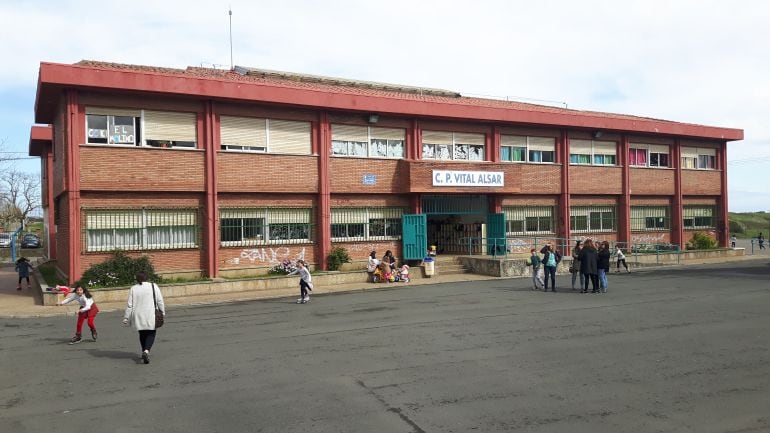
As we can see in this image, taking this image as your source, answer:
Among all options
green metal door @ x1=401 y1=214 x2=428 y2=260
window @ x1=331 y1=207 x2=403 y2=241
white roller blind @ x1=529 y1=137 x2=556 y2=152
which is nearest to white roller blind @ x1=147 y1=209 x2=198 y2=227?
window @ x1=331 y1=207 x2=403 y2=241

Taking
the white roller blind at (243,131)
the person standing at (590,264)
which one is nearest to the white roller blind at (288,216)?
the white roller blind at (243,131)

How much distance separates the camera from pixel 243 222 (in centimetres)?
2159

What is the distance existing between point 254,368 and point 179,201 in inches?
514

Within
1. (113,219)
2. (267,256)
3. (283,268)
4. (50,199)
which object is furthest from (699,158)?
(50,199)

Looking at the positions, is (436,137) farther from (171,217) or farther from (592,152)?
(171,217)

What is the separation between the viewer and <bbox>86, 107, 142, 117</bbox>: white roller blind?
63.0 feet

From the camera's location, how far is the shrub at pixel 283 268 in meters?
21.3

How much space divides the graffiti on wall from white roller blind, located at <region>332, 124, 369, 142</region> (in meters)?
4.57

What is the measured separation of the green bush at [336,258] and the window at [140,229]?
15.9 ft

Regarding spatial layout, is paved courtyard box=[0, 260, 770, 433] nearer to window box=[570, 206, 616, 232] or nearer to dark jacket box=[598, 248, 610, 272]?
dark jacket box=[598, 248, 610, 272]

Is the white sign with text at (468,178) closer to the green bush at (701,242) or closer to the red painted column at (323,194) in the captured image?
the red painted column at (323,194)

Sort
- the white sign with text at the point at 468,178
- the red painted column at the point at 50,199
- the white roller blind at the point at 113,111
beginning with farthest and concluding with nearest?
the red painted column at the point at 50,199 → the white sign with text at the point at 468,178 → the white roller blind at the point at 113,111

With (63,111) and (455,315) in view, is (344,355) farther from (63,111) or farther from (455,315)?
(63,111)

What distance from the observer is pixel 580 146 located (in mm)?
29266
